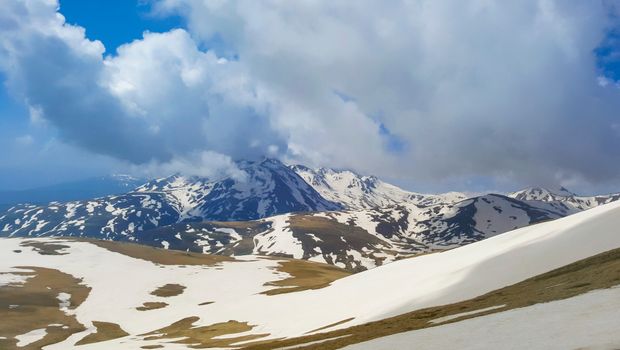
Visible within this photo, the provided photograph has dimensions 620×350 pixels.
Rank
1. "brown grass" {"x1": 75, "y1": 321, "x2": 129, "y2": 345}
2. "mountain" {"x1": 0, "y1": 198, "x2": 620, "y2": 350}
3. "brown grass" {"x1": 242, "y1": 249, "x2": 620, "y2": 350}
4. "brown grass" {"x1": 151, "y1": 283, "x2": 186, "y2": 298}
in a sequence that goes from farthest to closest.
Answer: "brown grass" {"x1": 151, "y1": 283, "x2": 186, "y2": 298}
"brown grass" {"x1": 75, "y1": 321, "x2": 129, "y2": 345}
"brown grass" {"x1": 242, "y1": 249, "x2": 620, "y2": 350}
"mountain" {"x1": 0, "y1": 198, "x2": 620, "y2": 350}

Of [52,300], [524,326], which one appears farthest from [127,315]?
[524,326]

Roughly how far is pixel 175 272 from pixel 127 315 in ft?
218

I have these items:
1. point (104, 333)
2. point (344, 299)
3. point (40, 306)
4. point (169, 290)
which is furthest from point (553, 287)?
point (169, 290)

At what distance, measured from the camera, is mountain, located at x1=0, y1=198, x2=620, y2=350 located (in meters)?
32.7

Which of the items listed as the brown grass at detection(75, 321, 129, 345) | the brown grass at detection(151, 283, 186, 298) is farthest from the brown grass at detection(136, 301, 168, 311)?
the brown grass at detection(75, 321, 129, 345)

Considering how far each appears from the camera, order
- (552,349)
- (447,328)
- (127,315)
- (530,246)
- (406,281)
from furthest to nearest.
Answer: (127,315) < (406,281) < (530,246) < (447,328) < (552,349)

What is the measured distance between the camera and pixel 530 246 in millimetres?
68125

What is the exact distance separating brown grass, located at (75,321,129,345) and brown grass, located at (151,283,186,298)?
3607 cm

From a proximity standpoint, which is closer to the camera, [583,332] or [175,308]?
[583,332]

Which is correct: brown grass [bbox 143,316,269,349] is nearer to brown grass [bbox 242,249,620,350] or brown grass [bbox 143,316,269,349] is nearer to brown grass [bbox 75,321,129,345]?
brown grass [bbox 75,321,129,345]

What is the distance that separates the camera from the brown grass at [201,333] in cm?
7311

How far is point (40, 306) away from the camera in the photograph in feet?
399

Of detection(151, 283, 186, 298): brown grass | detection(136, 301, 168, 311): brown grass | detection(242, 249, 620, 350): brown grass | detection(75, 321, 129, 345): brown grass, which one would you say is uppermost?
detection(151, 283, 186, 298): brown grass

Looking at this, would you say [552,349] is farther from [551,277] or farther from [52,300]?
[52,300]
